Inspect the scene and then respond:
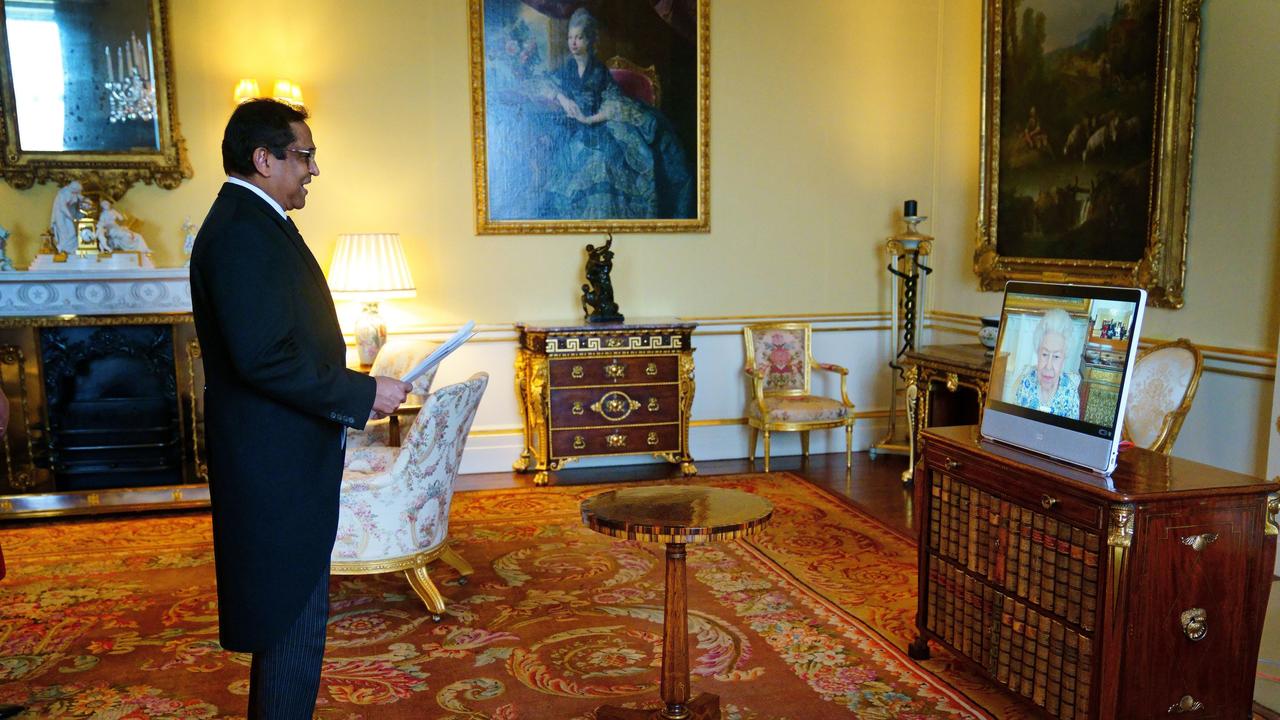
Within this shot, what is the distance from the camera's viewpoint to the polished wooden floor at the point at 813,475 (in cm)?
614

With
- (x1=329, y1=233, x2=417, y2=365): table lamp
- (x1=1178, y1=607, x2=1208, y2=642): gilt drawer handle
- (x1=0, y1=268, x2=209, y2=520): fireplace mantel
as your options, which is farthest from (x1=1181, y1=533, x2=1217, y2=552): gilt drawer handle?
(x1=0, y1=268, x2=209, y2=520): fireplace mantel

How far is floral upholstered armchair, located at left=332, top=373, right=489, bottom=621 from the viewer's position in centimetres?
396

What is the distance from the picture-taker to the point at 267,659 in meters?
2.35

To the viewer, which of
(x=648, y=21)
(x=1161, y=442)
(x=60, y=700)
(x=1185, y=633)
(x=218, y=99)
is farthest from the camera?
(x=648, y=21)

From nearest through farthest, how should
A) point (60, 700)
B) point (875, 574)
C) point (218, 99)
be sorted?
point (60, 700), point (875, 574), point (218, 99)

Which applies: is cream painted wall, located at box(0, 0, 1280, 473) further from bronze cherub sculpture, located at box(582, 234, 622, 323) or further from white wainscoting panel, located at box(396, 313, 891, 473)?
bronze cherub sculpture, located at box(582, 234, 622, 323)

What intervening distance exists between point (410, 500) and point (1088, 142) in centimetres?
443

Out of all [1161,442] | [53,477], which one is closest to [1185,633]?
[1161,442]

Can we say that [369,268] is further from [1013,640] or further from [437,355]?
[1013,640]

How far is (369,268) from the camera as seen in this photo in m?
6.10

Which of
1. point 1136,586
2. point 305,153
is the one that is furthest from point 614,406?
point 305,153

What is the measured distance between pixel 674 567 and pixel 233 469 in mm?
1363

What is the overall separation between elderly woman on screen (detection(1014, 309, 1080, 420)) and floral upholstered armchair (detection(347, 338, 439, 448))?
10.0 ft

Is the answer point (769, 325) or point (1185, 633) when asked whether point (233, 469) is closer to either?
point (1185, 633)
